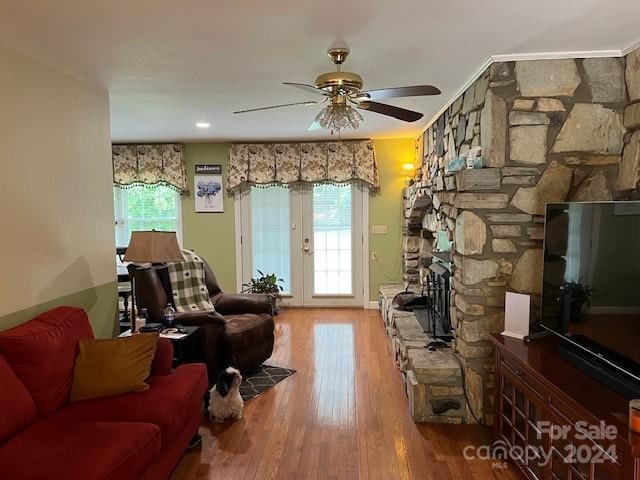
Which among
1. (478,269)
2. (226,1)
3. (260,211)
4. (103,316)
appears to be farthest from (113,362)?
(260,211)

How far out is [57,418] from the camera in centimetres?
215

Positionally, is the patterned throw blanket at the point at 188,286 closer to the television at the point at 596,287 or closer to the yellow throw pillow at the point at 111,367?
the yellow throw pillow at the point at 111,367

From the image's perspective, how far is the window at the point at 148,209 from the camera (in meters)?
6.29

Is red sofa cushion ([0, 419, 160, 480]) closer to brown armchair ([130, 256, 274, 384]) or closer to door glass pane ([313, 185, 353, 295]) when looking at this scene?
brown armchair ([130, 256, 274, 384])

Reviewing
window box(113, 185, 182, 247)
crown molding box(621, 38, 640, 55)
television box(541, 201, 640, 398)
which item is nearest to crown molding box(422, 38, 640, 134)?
crown molding box(621, 38, 640, 55)

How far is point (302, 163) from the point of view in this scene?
6.03 m

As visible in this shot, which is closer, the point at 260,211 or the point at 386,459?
the point at 386,459

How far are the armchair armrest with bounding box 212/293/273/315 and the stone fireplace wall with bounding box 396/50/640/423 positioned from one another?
1962 millimetres

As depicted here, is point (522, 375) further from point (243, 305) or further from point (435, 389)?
point (243, 305)

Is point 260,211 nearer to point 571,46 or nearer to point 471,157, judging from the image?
point 471,157

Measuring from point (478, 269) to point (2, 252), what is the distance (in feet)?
9.63

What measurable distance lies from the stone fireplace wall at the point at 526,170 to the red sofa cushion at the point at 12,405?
259 cm

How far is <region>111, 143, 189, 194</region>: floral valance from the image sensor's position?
20.0 feet

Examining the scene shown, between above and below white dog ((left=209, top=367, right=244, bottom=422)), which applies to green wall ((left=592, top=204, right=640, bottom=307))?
above
